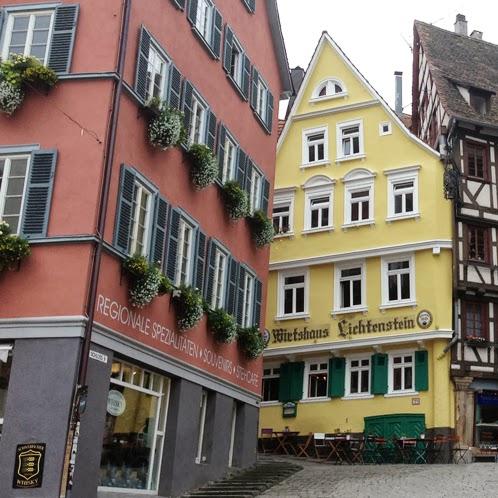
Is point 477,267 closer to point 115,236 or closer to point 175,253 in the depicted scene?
point 175,253

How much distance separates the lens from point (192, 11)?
1970 cm

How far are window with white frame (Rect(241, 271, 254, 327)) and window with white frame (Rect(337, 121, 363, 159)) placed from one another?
1018cm

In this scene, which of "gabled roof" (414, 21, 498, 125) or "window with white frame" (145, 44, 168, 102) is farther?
"gabled roof" (414, 21, 498, 125)

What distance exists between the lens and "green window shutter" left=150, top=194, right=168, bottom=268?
55.8 feet

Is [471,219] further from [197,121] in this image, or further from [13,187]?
[13,187]

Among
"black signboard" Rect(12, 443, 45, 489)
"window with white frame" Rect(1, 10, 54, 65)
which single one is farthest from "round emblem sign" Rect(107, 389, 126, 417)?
"window with white frame" Rect(1, 10, 54, 65)

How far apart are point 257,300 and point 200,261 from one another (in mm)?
3786

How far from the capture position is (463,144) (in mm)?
29469

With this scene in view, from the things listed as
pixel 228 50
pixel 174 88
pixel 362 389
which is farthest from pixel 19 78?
pixel 362 389

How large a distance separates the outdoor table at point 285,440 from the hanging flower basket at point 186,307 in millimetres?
11320

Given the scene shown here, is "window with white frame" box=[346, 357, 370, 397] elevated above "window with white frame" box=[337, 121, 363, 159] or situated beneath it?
situated beneath

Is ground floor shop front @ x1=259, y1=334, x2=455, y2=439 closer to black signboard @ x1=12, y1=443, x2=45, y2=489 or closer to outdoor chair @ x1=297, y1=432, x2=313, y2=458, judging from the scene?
outdoor chair @ x1=297, y1=432, x2=313, y2=458

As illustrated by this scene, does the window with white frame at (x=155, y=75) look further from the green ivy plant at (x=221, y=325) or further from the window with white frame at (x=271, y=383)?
the window with white frame at (x=271, y=383)

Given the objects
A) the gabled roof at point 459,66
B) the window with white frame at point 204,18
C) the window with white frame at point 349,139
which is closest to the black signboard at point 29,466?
the window with white frame at point 204,18
